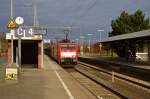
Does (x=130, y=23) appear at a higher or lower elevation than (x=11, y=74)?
higher

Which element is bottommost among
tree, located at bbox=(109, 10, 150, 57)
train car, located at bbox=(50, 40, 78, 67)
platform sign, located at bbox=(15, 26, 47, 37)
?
train car, located at bbox=(50, 40, 78, 67)

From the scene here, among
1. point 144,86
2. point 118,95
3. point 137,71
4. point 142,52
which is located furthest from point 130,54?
point 118,95

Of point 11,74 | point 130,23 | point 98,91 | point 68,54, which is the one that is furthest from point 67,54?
point 130,23

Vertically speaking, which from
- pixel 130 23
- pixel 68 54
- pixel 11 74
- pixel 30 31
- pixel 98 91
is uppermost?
pixel 130 23

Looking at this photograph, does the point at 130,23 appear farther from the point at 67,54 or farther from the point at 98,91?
the point at 98,91

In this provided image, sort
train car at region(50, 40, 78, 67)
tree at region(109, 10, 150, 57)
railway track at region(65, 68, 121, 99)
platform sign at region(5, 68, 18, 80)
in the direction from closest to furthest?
railway track at region(65, 68, 121, 99), platform sign at region(5, 68, 18, 80), train car at region(50, 40, 78, 67), tree at region(109, 10, 150, 57)

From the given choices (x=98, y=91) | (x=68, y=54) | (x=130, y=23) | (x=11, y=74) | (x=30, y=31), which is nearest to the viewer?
(x=98, y=91)

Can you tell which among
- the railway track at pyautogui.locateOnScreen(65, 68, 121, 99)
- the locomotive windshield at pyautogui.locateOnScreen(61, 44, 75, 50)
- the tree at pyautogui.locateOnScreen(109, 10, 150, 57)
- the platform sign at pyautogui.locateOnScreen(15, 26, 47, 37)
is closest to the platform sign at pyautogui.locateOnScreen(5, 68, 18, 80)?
the railway track at pyautogui.locateOnScreen(65, 68, 121, 99)

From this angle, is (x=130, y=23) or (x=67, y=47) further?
(x=130, y=23)

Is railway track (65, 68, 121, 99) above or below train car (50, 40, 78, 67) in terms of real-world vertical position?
below

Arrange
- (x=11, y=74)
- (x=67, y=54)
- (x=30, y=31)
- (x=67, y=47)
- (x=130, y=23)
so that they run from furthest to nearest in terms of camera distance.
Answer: (x=130, y=23) → (x=67, y=47) → (x=67, y=54) → (x=30, y=31) → (x=11, y=74)

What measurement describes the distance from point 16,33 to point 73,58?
629 inches

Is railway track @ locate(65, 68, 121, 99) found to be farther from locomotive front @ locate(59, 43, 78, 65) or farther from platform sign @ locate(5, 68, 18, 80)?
locomotive front @ locate(59, 43, 78, 65)

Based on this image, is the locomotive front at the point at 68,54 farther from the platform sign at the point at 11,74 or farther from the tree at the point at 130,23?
the tree at the point at 130,23
